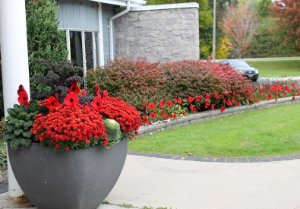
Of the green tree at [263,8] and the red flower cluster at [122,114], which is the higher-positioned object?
the green tree at [263,8]

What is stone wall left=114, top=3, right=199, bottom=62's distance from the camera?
15.9m

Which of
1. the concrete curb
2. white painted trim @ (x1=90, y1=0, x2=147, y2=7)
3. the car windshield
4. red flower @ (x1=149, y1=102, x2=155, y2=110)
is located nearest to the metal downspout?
white painted trim @ (x1=90, y1=0, x2=147, y2=7)

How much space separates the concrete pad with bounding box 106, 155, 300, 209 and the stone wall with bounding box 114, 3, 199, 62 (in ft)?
31.0

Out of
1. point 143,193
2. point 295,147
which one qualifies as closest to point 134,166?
point 143,193

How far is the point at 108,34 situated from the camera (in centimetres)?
1636

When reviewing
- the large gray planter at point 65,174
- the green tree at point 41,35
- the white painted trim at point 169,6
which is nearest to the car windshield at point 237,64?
the white painted trim at point 169,6

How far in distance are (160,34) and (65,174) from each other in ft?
40.8

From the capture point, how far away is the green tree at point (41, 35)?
8.52m

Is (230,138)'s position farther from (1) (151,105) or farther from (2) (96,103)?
(2) (96,103)

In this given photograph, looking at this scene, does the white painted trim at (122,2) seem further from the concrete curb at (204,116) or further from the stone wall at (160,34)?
the concrete curb at (204,116)

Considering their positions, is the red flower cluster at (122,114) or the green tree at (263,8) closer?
the red flower cluster at (122,114)

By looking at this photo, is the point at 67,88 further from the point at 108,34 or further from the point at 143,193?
the point at 108,34

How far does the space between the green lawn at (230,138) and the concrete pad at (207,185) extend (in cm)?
76

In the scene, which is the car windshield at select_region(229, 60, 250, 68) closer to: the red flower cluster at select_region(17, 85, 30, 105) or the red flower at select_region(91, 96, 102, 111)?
the red flower at select_region(91, 96, 102, 111)
